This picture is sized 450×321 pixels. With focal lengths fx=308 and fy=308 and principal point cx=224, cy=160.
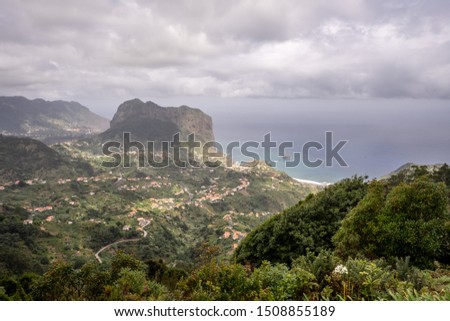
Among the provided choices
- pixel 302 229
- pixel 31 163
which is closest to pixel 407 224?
pixel 302 229

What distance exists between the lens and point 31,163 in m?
117

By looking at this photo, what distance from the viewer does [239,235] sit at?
61250mm

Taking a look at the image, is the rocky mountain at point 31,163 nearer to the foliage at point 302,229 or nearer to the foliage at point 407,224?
the foliage at point 302,229

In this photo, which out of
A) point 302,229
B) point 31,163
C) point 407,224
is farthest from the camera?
point 31,163

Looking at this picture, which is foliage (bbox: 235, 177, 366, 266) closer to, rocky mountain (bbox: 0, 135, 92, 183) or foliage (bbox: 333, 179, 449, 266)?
foliage (bbox: 333, 179, 449, 266)

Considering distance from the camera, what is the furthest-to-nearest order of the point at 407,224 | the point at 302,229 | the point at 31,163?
the point at 31,163
the point at 302,229
the point at 407,224

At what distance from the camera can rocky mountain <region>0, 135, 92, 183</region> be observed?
109 meters

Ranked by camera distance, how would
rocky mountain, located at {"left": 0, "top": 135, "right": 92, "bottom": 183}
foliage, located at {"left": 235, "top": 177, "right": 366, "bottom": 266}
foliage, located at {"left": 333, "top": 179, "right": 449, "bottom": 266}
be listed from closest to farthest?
foliage, located at {"left": 333, "top": 179, "right": 449, "bottom": 266}
foliage, located at {"left": 235, "top": 177, "right": 366, "bottom": 266}
rocky mountain, located at {"left": 0, "top": 135, "right": 92, "bottom": 183}

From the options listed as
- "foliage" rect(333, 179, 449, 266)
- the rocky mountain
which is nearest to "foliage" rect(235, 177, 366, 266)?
"foliage" rect(333, 179, 449, 266)

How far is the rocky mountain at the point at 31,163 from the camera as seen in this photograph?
109m

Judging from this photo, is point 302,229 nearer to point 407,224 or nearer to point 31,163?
point 407,224

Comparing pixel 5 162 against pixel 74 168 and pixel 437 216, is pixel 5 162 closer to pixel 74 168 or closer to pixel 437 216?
pixel 74 168

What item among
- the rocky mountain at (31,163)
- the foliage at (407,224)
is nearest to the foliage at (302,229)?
the foliage at (407,224)
